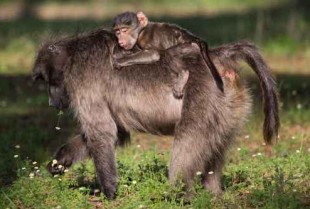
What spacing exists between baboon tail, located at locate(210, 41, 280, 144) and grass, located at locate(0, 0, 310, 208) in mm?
387

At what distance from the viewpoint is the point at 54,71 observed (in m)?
7.36

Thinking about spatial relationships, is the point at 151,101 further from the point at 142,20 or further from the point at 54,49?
the point at 54,49

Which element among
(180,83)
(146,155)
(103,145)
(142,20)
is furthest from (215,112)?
(146,155)

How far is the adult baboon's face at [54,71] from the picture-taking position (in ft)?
23.9

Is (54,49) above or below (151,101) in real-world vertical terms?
above

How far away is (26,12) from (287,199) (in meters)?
23.8

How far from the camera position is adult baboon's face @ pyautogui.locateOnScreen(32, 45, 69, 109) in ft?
23.9

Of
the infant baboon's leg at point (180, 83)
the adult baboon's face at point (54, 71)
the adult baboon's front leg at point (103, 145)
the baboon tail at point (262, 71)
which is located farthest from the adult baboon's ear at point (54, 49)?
the baboon tail at point (262, 71)

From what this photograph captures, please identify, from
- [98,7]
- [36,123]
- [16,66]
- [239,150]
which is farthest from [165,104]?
[98,7]

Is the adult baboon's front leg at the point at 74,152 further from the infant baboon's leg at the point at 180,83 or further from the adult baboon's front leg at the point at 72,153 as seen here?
the infant baboon's leg at the point at 180,83

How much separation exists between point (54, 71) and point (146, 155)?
147 centimetres

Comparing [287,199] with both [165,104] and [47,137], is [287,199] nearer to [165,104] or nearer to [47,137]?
[165,104]

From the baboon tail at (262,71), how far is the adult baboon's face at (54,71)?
141 cm

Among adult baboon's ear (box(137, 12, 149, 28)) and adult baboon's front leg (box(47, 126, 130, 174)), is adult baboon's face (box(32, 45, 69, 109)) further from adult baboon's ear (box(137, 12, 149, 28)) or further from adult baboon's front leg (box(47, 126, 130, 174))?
adult baboon's ear (box(137, 12, 149, 28))
